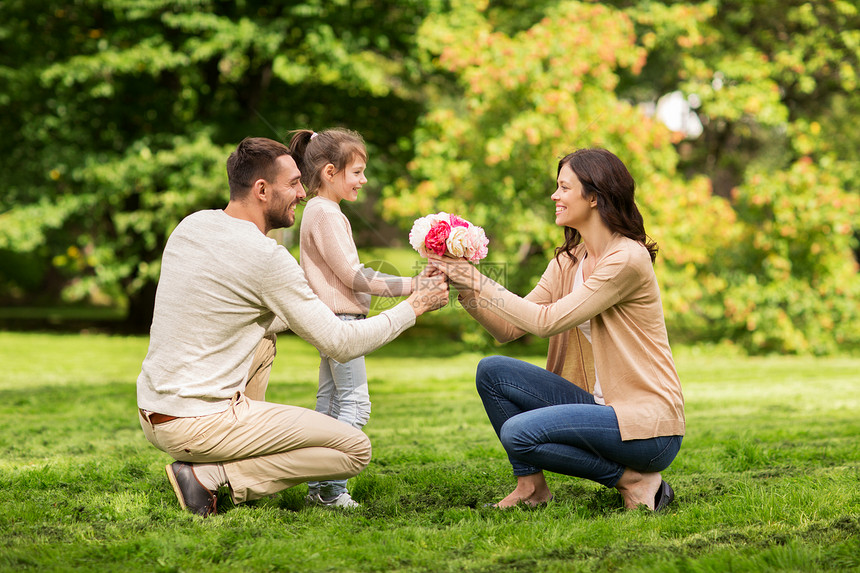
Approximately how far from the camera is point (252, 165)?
3.53 meters

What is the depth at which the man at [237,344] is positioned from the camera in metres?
3.38

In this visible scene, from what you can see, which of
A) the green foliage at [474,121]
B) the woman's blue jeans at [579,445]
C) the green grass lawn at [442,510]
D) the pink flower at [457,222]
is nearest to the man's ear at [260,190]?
the pink flower at [457,222]

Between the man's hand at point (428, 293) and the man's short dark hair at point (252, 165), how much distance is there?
34.0 inches

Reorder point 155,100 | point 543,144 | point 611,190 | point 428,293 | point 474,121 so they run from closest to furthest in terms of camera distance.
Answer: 1. point 611,190
2. point 428,293
3. point 543,144
4. point 474,121
5. point 155,100

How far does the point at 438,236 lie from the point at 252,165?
0.95 meters

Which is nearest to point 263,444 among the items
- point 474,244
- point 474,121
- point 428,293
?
point 428,293

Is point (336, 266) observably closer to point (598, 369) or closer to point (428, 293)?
point (428, 293)

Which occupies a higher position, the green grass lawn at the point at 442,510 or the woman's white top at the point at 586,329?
the woman's white top at the point at 586,329

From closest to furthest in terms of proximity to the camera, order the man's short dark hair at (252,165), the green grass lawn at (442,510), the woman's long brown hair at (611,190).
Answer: the green grass lawn at (442,510) < the man's short dark hair at (252,165) < the woman's long brown hair at (611,190)

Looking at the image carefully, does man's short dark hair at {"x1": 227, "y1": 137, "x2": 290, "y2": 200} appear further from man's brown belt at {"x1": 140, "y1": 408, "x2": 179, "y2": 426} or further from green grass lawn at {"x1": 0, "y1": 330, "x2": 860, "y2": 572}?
green grass lawn at {"x1": 0, "y1": 330, "x2": 860, "y2": 572}

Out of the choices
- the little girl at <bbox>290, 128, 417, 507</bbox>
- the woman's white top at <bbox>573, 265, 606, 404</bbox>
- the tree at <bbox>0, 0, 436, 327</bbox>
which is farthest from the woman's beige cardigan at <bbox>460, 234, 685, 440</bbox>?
the tree at <bbox>0, 0, 436, 327</bbox>

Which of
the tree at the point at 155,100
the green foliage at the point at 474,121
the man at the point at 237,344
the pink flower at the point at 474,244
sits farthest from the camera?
the tree at the point at 155,100

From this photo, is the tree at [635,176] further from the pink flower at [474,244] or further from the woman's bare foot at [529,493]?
the woman's bare foot at [529,493]

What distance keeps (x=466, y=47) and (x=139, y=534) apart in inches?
390
